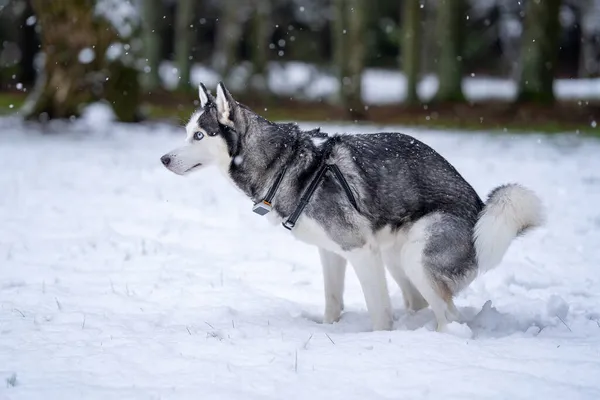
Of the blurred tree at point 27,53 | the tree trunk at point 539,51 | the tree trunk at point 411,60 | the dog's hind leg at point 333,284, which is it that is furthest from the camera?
the blurred tree at point 27,53

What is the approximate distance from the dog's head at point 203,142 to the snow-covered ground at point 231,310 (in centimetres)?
121

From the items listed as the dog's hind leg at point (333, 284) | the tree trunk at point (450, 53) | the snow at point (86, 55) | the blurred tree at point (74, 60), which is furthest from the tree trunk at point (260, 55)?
the dog's hind leg at point (333, 284)

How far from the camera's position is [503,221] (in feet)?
17.2

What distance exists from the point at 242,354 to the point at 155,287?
7.25ft

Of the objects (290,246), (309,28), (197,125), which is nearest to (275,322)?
(197,125)

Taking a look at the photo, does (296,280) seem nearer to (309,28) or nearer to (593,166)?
(593,166)

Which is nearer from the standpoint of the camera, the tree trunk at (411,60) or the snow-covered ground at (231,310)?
the snow-covered ground at (231,310)

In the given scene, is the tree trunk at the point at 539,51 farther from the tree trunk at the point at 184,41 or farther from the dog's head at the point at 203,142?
the dog's head at the point at 203,142

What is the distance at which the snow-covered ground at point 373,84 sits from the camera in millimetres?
28484

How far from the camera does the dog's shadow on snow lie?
17.6 ft

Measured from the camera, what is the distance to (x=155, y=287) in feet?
21.5

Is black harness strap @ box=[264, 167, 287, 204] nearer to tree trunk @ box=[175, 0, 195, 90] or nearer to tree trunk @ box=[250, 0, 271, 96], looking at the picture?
tree trunk @ box=[250, 0, 271, 96]

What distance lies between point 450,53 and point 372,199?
60.0 ft

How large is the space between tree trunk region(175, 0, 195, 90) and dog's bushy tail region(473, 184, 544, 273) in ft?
80.5
